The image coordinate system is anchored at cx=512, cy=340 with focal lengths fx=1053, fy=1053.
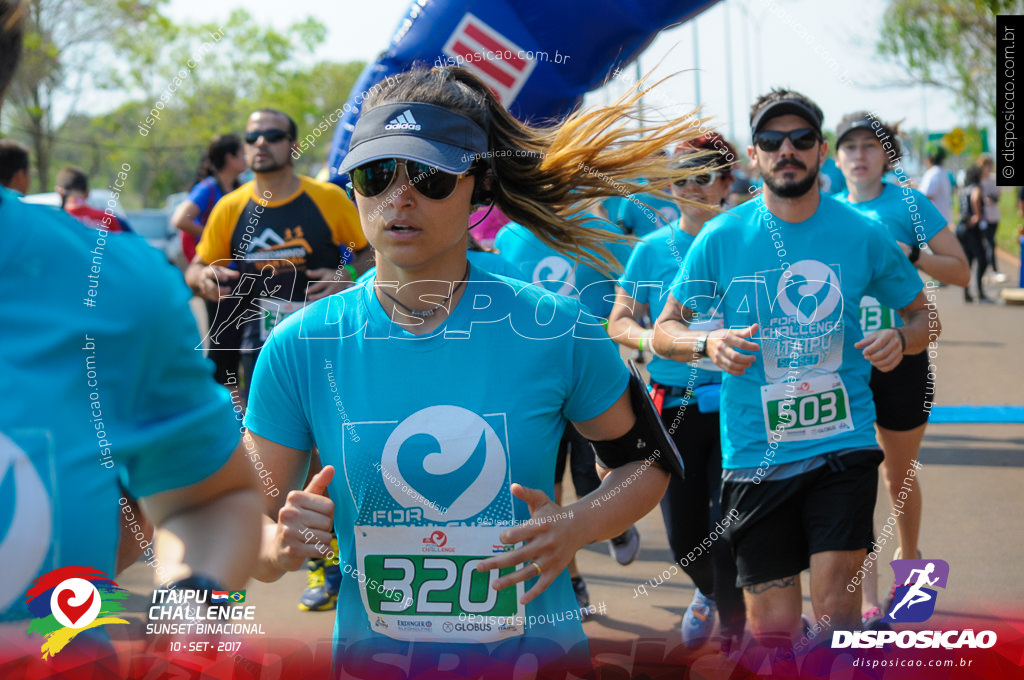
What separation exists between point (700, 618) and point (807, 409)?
4.40 feet

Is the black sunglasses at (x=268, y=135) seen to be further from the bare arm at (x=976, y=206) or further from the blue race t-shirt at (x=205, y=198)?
the bare arm at (x=976, y=206)

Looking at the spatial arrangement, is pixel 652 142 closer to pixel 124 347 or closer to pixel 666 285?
pixel 124 347

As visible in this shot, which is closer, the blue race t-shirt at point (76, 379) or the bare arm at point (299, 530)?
the blue race t-shirt at point (76, 379)

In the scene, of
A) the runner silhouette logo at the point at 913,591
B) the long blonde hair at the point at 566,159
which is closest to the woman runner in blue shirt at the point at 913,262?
the runner silhouette logo at the point at 913,591

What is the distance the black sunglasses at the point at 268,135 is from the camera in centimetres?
523

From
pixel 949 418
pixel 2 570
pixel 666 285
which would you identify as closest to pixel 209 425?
pixel 2 570

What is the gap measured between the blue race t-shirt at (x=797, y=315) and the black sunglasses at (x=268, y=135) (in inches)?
94.3

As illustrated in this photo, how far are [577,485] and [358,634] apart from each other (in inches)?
124

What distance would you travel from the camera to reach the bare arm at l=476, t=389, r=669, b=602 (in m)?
2.01

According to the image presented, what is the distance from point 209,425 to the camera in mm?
1481

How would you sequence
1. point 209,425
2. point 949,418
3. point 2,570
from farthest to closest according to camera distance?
point 949,418 < point 209,425 < point 2,570

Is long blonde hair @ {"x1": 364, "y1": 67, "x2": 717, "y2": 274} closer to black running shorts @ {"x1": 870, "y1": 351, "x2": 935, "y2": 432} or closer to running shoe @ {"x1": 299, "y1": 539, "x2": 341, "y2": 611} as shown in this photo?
black running shorts @ {"x1": 870, "y1": 351, "x2": 935, "y2": 432}

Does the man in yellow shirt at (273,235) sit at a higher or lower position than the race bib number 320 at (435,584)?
higher

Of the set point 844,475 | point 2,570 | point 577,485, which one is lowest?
point 577,485
